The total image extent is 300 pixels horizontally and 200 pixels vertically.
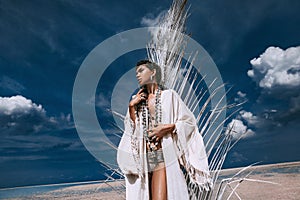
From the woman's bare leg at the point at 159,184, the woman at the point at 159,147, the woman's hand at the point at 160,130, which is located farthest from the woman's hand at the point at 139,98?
the woman's bare leg at the point at 159,184

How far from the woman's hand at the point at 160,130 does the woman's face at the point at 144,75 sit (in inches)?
14.2

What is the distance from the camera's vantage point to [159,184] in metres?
1.86

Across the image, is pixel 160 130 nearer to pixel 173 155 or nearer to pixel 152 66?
pixel 173 155

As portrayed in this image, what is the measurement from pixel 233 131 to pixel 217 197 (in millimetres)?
442

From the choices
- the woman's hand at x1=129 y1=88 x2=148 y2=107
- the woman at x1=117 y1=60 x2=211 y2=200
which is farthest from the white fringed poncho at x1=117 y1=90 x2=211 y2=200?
the woman's hand at x1=129 y1=88 x2=148 y2=107

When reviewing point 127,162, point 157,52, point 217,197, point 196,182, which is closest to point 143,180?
point 127,162

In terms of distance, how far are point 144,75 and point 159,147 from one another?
53 centimetres

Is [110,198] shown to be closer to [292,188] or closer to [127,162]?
[292,188]

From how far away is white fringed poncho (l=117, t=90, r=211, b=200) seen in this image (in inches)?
70.9

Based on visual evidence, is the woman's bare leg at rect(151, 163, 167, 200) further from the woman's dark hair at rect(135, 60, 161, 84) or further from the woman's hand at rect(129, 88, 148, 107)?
the woman's dark hair at rect(135, 60, 161, 84)

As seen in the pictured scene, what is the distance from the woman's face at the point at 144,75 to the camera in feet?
6.76

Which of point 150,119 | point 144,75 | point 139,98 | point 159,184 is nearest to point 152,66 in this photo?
point 144,75

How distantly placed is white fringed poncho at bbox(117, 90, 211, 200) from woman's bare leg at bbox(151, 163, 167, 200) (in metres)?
0.04

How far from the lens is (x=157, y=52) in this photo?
225 centimetres
